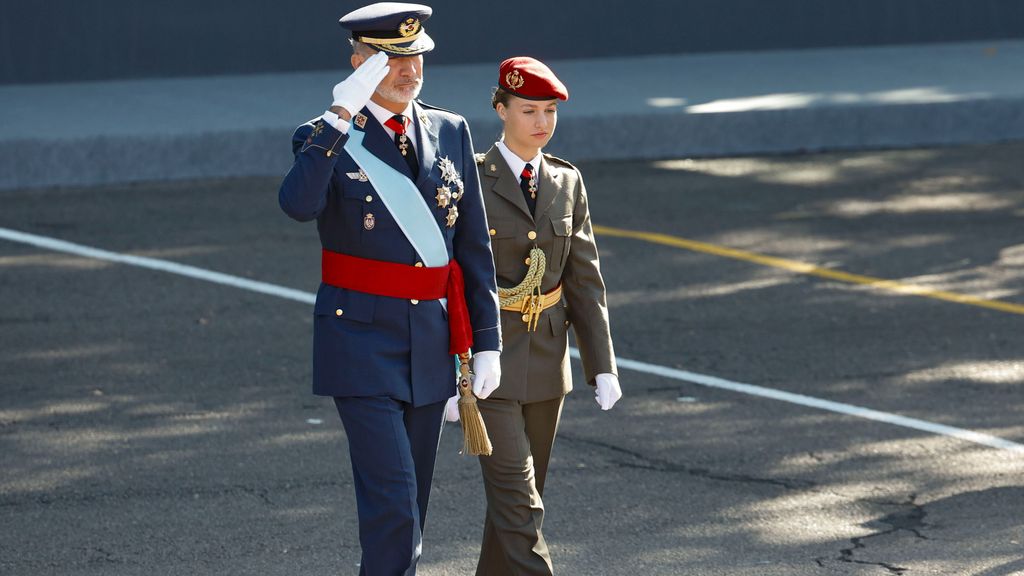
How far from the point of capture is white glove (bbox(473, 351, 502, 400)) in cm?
493

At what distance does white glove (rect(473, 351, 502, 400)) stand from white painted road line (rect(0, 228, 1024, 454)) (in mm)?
3117

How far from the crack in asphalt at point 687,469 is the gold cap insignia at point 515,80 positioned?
227cm

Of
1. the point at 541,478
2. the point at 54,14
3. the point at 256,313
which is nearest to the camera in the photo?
the point at 541,478

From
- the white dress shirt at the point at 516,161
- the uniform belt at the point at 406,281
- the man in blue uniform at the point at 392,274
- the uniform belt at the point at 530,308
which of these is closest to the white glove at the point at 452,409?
the man in blue uniform at the point at 392,274

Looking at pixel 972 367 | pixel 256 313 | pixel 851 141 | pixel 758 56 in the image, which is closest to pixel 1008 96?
pixel 851 141

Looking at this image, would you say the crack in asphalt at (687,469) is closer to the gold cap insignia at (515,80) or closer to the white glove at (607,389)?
the white glove at (607,389)

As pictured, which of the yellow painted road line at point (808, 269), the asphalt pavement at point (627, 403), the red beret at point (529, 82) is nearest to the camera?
the red beret at point (529, 82)

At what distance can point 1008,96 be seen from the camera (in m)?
14.6

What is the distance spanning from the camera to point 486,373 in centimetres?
493

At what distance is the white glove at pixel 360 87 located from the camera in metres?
4.59

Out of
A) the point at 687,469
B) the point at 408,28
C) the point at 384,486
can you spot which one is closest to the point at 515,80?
the point at 408,28

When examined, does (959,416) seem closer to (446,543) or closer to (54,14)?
(446,543)

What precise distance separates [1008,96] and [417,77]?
1098 centimetres

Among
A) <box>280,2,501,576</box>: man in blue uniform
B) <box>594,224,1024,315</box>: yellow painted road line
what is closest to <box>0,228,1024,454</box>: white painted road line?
<box>594,224,1024,315</box>: yellow painted road line
